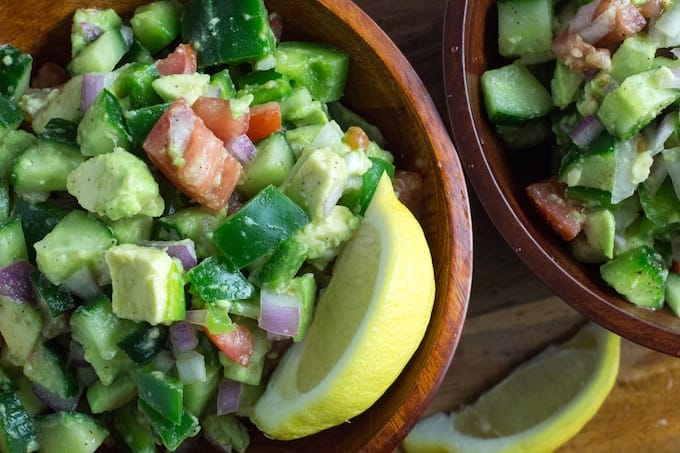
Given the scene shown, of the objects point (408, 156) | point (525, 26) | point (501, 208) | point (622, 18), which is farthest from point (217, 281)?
point (622, 18)

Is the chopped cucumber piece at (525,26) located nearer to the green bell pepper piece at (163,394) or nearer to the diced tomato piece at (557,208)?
the diced tomato piece at (557,208)

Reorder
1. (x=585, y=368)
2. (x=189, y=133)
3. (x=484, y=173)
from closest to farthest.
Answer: (x=189, y=133) → (x=484, y=173) → (x=585, y=368)

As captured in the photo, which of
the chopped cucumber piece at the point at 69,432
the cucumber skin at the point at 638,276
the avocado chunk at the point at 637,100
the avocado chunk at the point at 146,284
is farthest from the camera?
the cucumber skin at the point at 638,276

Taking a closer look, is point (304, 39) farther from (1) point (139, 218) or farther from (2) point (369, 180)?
(1) point (139, 218)

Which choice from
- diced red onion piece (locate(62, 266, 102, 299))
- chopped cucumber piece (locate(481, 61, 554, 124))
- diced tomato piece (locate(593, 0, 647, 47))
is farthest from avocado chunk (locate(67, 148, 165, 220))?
diced tomato piece (locate(593, 0, 647, 47))

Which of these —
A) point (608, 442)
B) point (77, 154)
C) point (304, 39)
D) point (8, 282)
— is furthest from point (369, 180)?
point (608, 442)

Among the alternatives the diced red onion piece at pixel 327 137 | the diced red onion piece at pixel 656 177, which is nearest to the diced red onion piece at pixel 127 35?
the diced red onion piece at pixel 327 137
